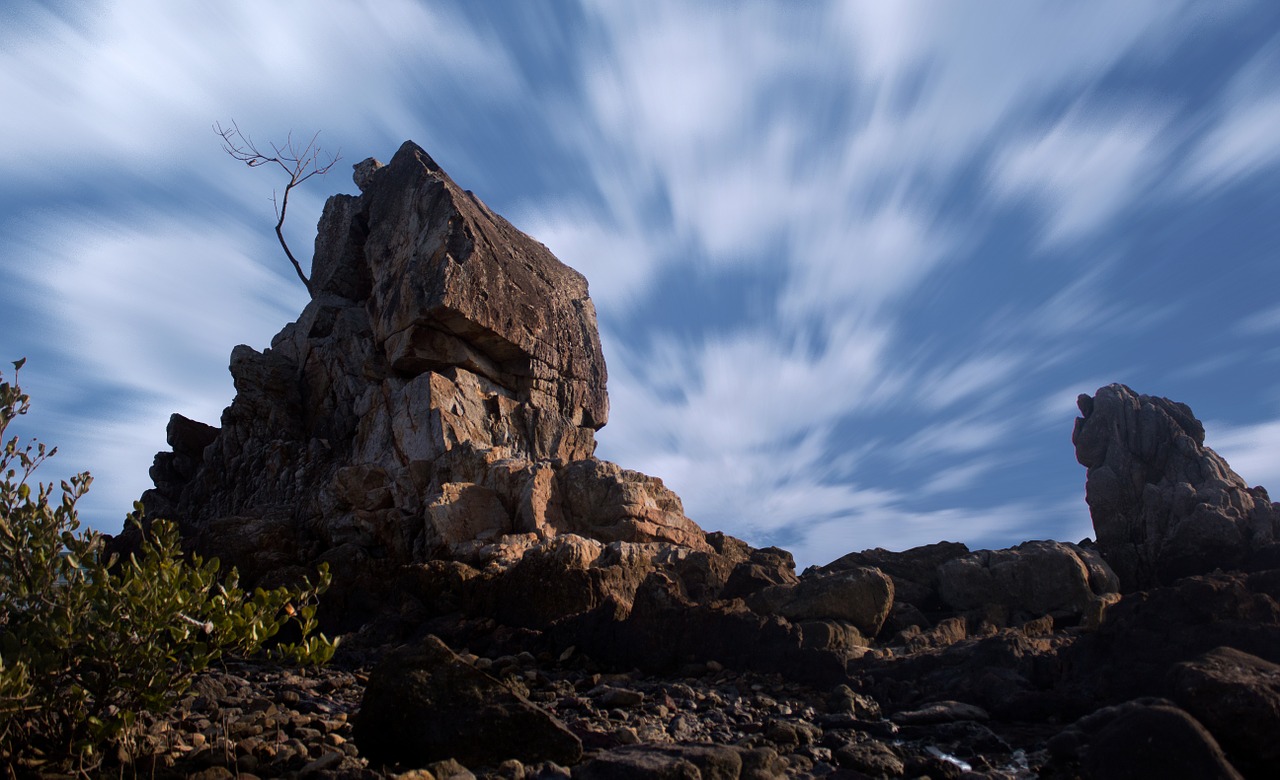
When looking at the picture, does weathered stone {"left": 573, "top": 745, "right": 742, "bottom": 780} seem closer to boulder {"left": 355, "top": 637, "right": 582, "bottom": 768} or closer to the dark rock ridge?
the dark rock ridge

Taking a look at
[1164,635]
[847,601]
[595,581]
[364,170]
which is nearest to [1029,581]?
[847,601]

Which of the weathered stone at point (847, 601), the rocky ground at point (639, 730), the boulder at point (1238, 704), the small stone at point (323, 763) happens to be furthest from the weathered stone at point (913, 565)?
the small stone at point (323, 763)

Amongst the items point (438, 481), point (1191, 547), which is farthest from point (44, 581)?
point (1191, 547)

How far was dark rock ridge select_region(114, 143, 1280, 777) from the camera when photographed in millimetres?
8898

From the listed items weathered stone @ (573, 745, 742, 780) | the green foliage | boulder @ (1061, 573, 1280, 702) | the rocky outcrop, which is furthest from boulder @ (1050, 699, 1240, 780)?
the rocky outcrop

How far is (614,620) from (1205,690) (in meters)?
10.0

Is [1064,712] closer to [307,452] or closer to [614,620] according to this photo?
[614,620]

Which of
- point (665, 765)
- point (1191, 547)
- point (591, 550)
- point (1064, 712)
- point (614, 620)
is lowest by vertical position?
point (665, 765)

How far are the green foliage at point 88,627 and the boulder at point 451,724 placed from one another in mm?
1711

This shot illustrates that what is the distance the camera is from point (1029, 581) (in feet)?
60.0

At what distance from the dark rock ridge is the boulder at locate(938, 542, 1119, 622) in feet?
0.21

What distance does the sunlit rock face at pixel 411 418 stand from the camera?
22922mm

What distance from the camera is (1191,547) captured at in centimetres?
2109

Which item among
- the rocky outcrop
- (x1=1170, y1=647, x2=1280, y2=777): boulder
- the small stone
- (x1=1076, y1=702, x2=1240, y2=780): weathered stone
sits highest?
the rocky outcrop
